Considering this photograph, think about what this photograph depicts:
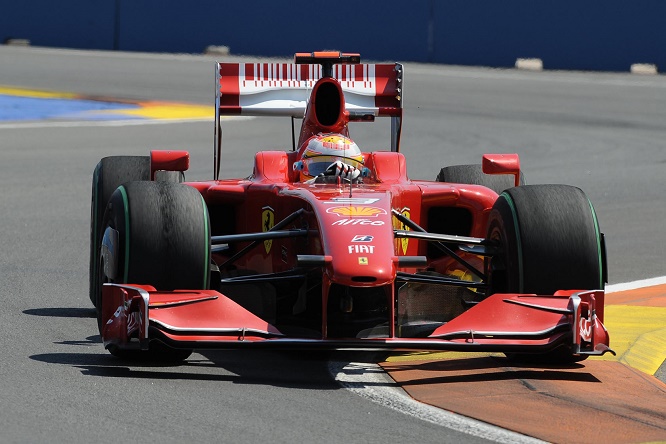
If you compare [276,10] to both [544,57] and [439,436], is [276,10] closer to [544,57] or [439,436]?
[544,57]

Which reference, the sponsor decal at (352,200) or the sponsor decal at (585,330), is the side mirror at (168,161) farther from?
the sponsor decal at (585,330)

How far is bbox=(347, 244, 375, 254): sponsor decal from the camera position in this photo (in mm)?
6621

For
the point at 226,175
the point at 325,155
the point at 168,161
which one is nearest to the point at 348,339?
the point at 325,155

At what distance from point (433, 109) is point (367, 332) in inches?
723

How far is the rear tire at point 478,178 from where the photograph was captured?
9.36 metres

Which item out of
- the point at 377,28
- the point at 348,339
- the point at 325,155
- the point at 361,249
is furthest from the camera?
the point at 377,28

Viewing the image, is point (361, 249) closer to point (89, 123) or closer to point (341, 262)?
point (341, 262)

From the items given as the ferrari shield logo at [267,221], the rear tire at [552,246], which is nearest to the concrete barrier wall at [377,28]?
the ferrari shield logo at [267,221]

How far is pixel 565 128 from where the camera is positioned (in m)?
22.3

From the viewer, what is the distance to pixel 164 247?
22.5 feet

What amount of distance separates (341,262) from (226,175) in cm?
933

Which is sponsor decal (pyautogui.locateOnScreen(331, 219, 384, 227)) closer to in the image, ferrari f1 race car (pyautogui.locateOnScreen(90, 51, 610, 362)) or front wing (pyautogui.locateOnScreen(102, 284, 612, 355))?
ferrari f1 race car (pyautogui.locateOnScreen(90, 51, 610, 362))

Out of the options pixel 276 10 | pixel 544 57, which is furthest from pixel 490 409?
pixel 276 10

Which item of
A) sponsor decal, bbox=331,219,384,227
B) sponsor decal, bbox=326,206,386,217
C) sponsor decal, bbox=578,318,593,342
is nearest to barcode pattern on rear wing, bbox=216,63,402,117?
sponsor decal, bbox=326,206,386,217
